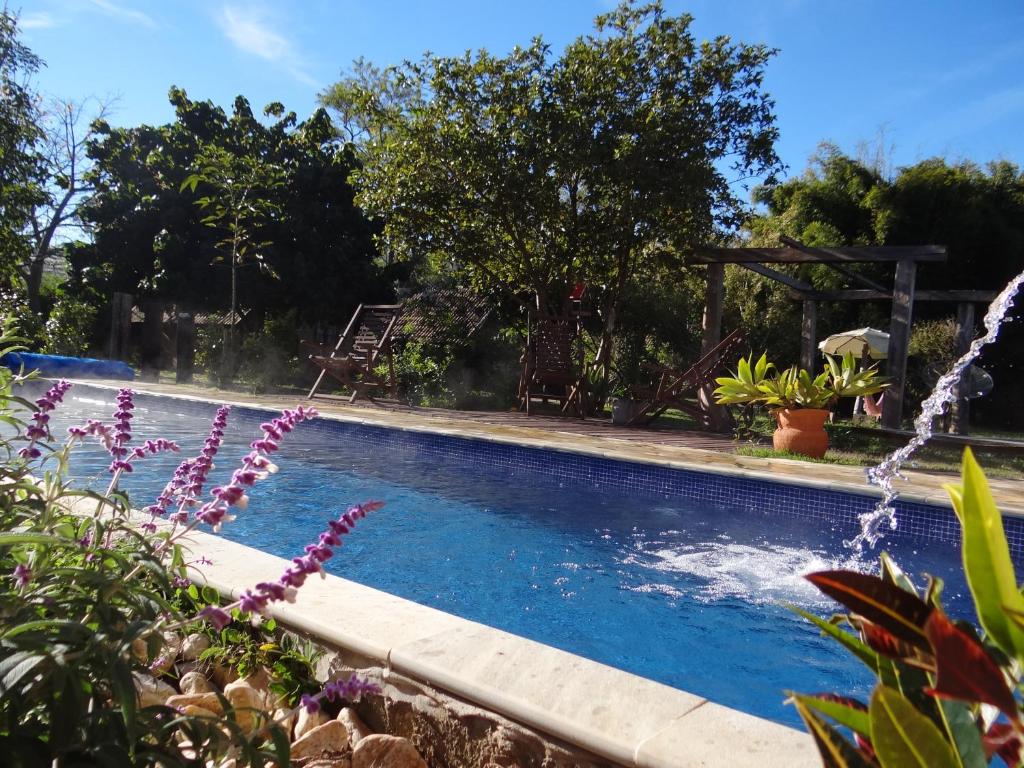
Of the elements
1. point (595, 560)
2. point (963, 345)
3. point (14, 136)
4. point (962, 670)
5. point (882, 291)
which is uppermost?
point (14, 136)

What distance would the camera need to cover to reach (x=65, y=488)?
147cm

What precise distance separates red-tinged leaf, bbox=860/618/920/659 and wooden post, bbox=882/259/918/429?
28.7ft

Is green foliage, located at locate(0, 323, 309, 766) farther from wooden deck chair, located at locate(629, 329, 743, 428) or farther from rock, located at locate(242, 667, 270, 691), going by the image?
wooden deck chair, located at locate(629, 329, 743, 428)

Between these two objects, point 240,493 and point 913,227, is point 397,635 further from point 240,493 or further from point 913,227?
point 913,227

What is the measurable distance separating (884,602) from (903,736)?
14 cm

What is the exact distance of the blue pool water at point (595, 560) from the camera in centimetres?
317

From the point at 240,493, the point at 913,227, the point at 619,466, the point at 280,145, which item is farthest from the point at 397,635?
the point at 913,227

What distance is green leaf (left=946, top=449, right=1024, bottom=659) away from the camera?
763 millimetres

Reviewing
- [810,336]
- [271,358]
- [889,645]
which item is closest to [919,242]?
[810,336]

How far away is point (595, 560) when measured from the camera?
176 inches

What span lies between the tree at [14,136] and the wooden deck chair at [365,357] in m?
6.84

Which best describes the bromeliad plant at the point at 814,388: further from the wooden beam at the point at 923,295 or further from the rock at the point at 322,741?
the rock at the point at 322,741

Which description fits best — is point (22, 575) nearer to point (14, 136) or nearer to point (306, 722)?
point (306, 722)

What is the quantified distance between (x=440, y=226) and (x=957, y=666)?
425 inches
